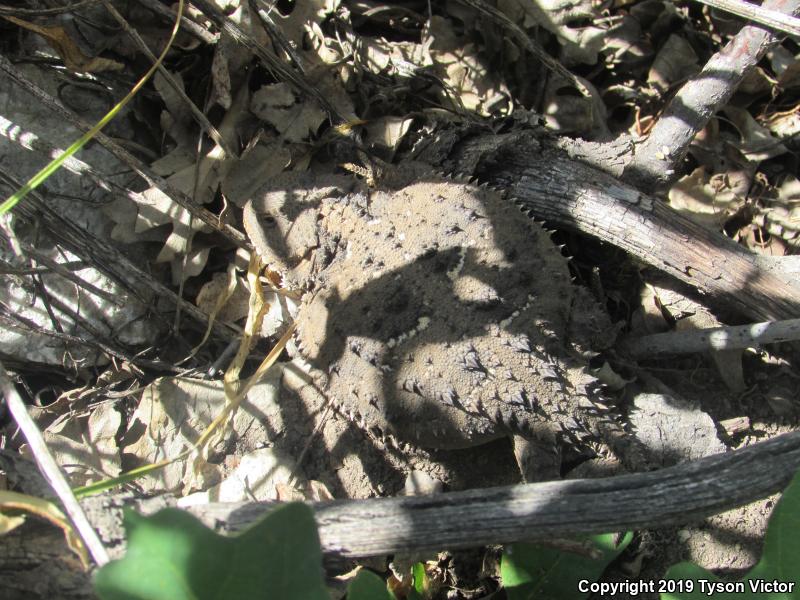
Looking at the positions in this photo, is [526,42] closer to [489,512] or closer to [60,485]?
[489,512]

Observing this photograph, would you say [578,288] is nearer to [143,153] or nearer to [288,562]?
[288,562]

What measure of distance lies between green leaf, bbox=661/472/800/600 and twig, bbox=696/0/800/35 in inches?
73.8

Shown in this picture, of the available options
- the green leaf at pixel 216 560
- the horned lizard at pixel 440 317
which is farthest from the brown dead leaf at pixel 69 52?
the green leaf at pixel 216 560

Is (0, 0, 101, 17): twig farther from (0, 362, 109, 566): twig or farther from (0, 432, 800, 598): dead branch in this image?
(0, 432, 800, 598): dead branch

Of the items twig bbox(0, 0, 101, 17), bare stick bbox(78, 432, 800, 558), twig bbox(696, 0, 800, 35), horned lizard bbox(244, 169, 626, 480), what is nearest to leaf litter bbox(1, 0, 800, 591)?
twig bbox(0, 0, 101, 17)

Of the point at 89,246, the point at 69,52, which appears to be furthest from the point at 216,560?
the point at 69,52

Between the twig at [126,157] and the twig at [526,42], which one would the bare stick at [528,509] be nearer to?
Answer: the twig at [126,157]

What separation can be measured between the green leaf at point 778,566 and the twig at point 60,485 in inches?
59.4

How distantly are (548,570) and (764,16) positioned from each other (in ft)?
7.69

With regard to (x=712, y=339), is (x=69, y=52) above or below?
above

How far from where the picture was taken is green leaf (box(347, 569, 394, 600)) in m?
1.72

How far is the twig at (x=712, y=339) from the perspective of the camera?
2.62 m

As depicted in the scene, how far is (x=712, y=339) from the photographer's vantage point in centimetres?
284

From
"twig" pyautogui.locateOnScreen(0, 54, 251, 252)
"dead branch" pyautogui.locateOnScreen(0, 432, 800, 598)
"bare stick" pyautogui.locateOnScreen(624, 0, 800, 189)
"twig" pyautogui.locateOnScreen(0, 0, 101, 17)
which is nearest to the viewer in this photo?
"dead branch" pyautogui.locateOnScreen(0, 432, 800, 598)
